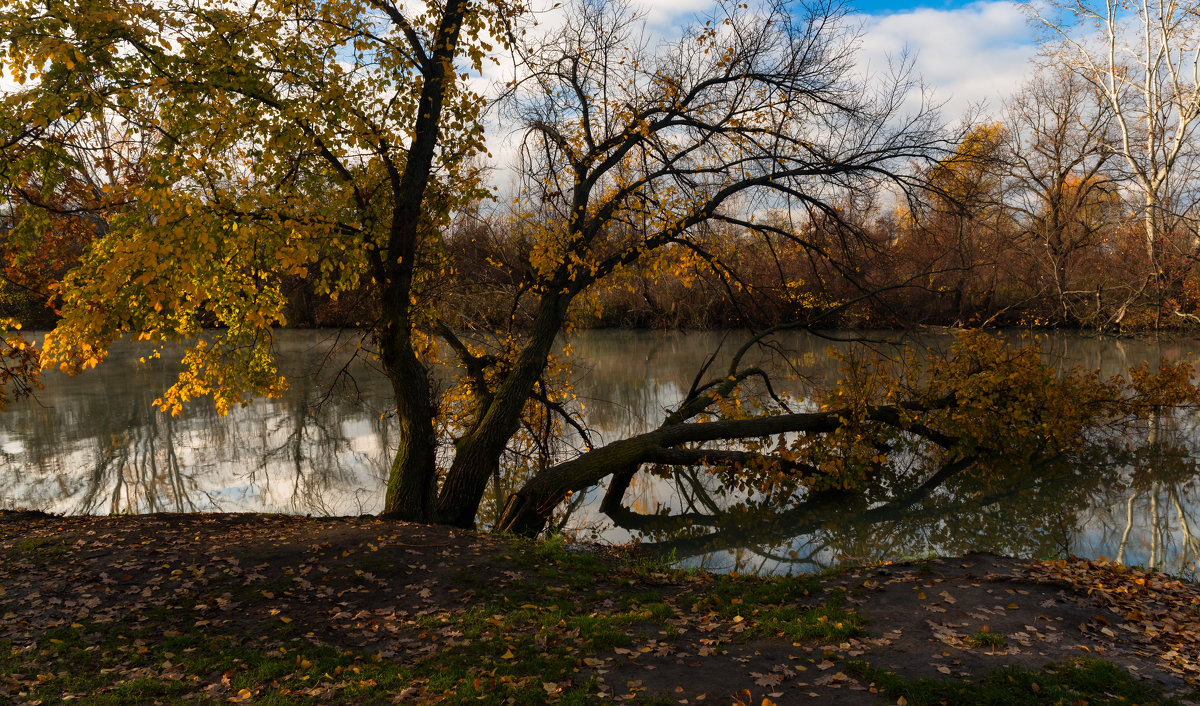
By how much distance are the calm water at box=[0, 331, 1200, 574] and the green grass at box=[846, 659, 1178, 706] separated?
14.8 feet

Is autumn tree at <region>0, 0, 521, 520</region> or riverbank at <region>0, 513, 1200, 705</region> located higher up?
autumn tree at <region>0, 0, 521, 520</region>

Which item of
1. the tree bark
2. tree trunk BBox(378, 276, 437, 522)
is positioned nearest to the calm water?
tree trunk BBox(378, 276, 437, 522)

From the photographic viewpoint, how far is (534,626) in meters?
5.73

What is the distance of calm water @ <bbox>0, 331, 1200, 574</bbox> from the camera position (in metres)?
9.89

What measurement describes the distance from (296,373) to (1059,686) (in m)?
23.8

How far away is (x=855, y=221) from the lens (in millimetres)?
10672

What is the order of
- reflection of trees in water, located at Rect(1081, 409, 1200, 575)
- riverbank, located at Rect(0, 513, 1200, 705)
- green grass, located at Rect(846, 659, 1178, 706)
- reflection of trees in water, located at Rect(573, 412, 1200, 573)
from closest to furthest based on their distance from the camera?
green grass, located at Rect(846, 659, 1178, 706) < riverbank, located at Rect(0, 513, 1200, 705) < reflection of trees in water, located at Rect(1081, 409, 1200, 575) < reflection of trees in water, located at Rect(573, 412, 1200, 573)

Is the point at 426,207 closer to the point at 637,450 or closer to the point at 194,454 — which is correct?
the point at 637,450

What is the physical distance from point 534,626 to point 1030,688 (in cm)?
329

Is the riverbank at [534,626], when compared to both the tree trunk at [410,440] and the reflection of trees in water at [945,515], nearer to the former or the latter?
the tree trunk at [410,440]

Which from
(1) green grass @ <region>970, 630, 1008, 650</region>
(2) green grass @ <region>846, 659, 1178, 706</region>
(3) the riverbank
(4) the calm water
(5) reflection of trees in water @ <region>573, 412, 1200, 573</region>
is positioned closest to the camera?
(2) green grass @ <region>846, 659, 1178, 706</region>

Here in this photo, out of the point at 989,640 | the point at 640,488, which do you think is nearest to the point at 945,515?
the point at 640,488

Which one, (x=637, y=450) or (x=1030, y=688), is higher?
(x=637, y=450)

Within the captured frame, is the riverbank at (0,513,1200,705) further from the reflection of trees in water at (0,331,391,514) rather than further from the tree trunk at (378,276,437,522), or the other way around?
the reflection of trees in water at (0,331,391,514)
